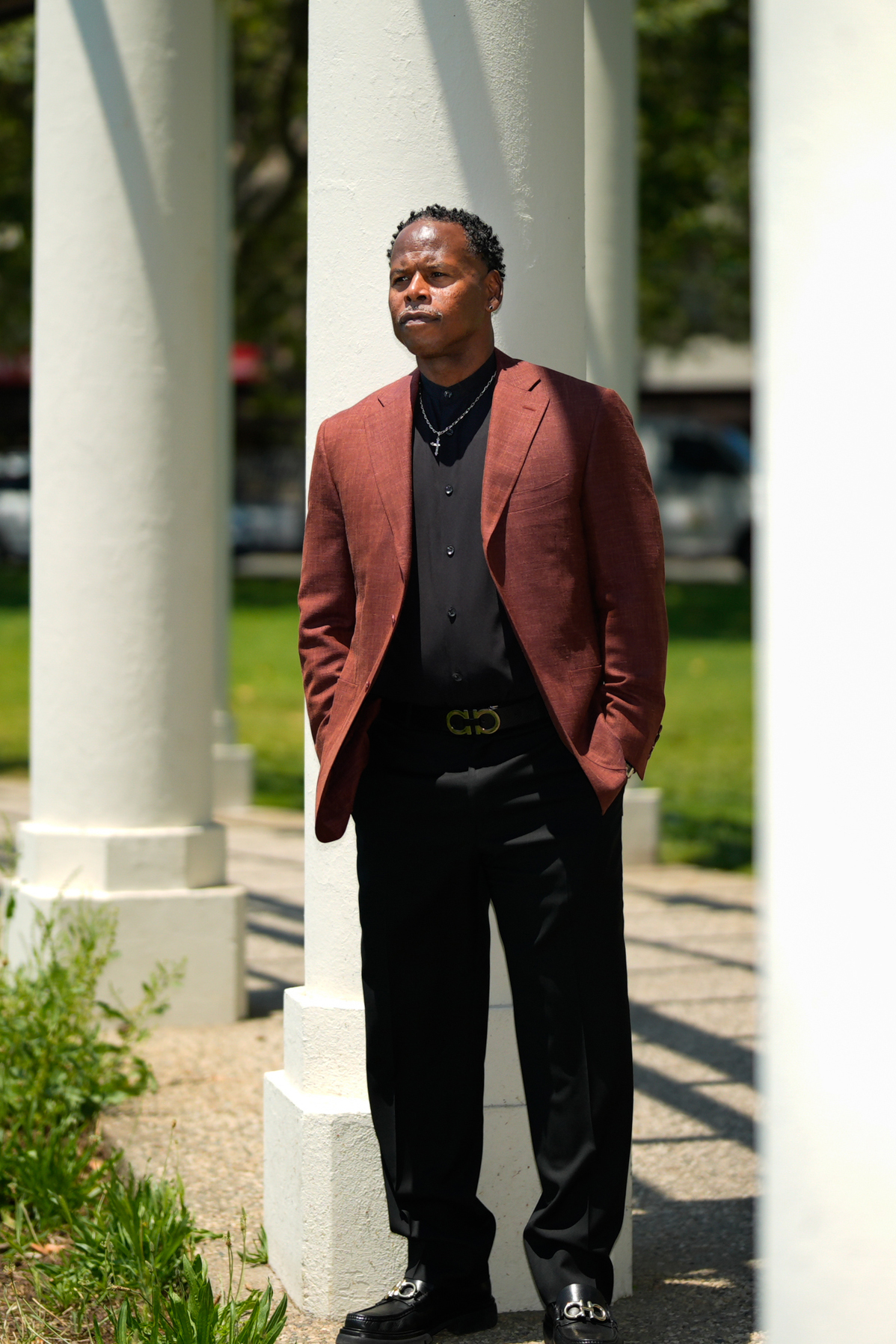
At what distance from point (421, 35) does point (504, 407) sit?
959 millimetres

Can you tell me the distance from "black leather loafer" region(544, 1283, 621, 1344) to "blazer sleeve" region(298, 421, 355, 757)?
1130 millimetres

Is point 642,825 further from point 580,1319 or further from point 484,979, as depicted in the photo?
point 580,1319

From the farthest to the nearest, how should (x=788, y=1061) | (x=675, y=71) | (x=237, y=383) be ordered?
(x=237, y=383)
(x=675, y=71)
(x=788, y=1061)

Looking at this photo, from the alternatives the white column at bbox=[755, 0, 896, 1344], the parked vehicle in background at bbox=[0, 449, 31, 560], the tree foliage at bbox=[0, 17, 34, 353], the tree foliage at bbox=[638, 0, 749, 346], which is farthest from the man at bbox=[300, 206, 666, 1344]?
the parked vehicle in background at bbox=[0, 449, 31, 560]

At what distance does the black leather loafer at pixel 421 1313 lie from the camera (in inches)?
126

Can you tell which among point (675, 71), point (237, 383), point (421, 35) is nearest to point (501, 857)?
point (421, 35)

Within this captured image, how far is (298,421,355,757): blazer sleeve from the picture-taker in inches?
128

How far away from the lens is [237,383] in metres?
44.4

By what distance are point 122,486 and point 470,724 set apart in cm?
312

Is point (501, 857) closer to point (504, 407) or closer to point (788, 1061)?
point (504, 407)

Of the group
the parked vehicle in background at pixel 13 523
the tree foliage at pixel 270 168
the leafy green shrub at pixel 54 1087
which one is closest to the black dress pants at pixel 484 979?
the leafy green shrub at pixel 54 1087

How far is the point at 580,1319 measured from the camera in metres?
3.06

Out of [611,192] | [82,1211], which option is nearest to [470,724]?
[82,1211]

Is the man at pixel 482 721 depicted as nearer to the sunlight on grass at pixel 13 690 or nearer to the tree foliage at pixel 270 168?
the sunlight on grass at pixel 13 690
